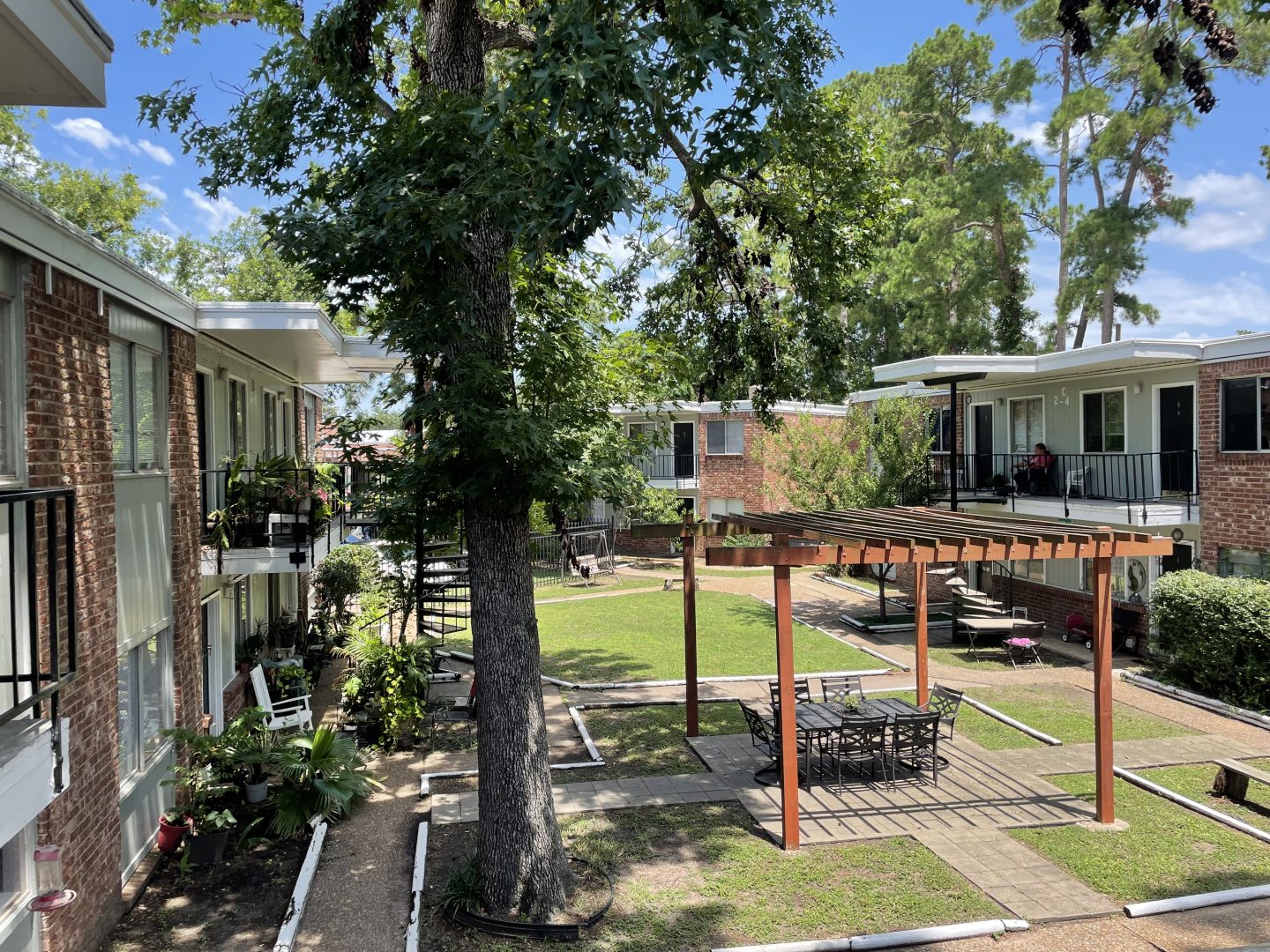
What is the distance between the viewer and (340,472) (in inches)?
539

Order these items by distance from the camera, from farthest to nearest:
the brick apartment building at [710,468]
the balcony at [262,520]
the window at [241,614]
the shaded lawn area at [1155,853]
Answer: the brick apartment building at [710,468]
the window at [241,614]
the balcony at [262,520]
the shaded lawn area at [1155,853]

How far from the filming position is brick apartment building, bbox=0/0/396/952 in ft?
13.8

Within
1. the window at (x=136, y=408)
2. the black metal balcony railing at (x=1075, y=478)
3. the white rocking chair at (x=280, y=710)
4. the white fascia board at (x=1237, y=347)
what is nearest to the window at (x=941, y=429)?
the black metal balcony railing at (x=1075, y=478)

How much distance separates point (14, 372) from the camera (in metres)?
6.23

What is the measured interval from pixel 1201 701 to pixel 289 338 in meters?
15.3

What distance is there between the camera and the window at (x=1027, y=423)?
2053cm

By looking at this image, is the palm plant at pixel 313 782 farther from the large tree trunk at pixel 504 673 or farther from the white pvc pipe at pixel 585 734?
the white pvc pipe at pixel 585 734

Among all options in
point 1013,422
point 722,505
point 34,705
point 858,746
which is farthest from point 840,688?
point 722,505

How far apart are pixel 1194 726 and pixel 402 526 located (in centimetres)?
1195

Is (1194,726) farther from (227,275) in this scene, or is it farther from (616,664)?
(227,275)

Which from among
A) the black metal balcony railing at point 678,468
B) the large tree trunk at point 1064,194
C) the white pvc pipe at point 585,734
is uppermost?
the large tree trunk at point 1064,194

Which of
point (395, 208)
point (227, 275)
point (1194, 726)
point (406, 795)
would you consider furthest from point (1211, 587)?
point (227, 275)

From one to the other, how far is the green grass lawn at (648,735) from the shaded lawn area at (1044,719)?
2830 mm

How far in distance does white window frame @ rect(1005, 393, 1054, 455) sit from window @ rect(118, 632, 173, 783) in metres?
18.7
